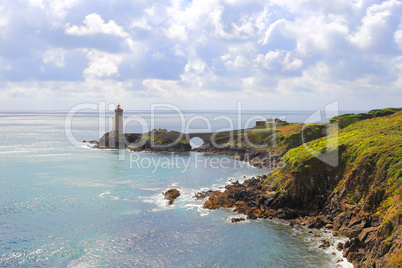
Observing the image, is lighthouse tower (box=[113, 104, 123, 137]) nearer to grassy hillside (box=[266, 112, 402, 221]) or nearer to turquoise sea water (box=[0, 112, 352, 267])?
turquoise sea water (box=[0, 112, 352, 267])

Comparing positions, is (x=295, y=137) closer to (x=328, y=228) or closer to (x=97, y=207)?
(x=328, y=228)

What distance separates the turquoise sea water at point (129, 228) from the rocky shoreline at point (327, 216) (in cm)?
209

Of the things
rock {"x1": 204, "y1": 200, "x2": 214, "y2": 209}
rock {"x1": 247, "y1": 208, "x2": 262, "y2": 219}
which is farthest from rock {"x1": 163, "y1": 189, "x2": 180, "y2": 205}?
rock {"x1": 247, "y1": 208, "x2": 262, "y2": 219}

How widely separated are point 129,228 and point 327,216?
2517cm

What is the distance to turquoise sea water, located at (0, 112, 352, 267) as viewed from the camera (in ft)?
97.1

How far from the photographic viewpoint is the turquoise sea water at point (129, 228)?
2961 cm

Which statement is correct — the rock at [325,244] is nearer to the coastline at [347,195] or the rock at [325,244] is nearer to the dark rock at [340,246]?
the coastline at [347,195]

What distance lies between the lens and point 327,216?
1487 inches

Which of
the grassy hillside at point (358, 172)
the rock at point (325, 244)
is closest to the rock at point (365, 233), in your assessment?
the grassy hillside at point (358, 172)

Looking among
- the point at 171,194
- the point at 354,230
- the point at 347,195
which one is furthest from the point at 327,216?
the point at 171,194

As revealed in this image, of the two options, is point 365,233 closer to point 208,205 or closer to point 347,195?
point 347,195

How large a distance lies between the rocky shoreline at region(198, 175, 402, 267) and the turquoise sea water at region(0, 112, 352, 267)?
2095 millimetres

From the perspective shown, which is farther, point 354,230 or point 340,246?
point 354,230

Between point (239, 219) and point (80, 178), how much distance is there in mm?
38523
